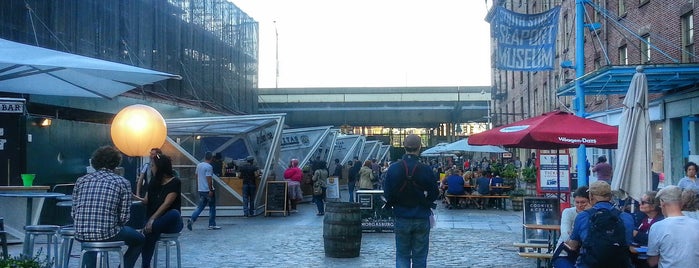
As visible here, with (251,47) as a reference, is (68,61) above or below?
below

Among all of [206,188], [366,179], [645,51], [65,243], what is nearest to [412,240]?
[65,243]

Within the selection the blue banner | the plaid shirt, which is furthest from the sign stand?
the plaid shirt

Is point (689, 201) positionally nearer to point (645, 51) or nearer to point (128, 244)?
point (128, 244)

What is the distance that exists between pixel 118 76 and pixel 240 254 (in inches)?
226

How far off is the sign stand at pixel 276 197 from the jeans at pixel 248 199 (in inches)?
20.1

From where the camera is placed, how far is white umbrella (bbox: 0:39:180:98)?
725 cm

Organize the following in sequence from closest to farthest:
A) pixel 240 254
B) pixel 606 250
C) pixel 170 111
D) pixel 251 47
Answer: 1. pixel 606 250
2. pixel 240 254
3. pixel 170 111
4. pixel 251 47

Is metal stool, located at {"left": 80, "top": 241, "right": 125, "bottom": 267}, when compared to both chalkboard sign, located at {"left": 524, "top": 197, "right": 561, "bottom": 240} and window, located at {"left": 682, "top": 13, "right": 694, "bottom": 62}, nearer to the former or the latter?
chalkboard sign, located at {"left": 524, "top": 197, "right": 561, "bottom": 240}

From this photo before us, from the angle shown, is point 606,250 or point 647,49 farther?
point 647,49

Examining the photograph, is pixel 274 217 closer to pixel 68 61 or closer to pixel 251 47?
pixel 68 61

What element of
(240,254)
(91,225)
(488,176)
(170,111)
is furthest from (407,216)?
(170,111)

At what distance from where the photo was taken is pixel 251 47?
53.0 m

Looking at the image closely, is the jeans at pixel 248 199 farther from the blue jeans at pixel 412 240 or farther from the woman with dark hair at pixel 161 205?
the blue jeans at pixel 412 240

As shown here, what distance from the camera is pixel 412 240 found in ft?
28.7
